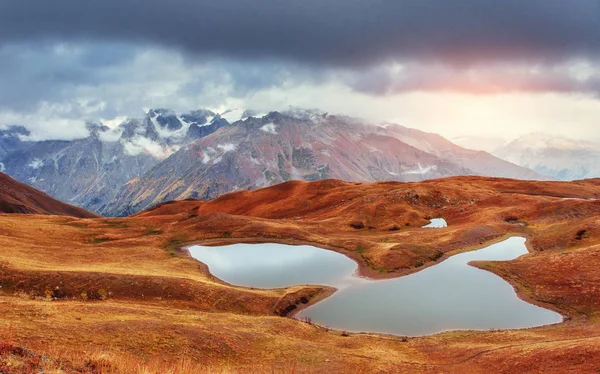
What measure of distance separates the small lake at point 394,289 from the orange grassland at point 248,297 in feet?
11.0

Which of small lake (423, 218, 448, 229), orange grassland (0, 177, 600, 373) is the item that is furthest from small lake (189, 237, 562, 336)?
small lake (423, 218, 448, 229)

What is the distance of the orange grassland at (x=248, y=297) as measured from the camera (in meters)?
32.1

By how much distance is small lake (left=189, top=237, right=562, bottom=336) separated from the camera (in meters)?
52.2

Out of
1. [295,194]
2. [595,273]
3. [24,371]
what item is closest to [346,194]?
[295,194]

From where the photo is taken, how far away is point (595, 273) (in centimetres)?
6469

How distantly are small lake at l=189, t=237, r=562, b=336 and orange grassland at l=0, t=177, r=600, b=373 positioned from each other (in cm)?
334

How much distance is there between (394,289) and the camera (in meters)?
66.8

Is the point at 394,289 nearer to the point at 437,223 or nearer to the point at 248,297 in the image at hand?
the point at 248,297

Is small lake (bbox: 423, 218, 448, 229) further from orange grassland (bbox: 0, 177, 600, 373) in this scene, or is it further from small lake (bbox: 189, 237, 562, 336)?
small lake (bbox: 189, 237, 562, 336)

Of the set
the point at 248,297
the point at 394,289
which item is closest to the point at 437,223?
the point at 394,289

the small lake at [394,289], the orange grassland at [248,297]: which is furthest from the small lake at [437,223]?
the small lake at [394,289]

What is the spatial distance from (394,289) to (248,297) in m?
23.2

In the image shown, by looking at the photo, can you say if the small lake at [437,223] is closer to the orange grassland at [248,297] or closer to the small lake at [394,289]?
the orange grassland at [248,297]

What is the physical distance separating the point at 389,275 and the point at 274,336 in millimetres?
39037
